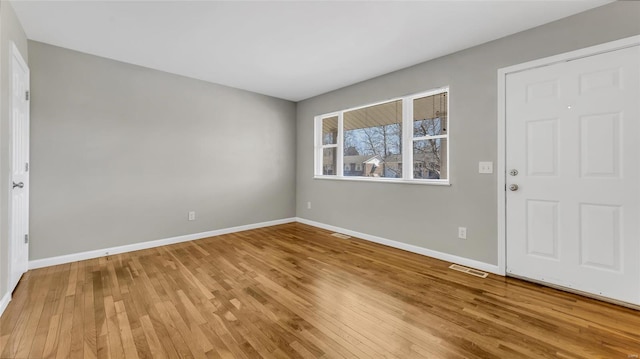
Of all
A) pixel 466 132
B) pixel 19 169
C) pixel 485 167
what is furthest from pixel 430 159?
pixel 19 169

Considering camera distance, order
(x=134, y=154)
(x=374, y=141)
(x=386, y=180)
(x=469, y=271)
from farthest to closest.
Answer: (x=374, y=141), (x=386, y=180), (x=134, y=154), (x=469, y=271)

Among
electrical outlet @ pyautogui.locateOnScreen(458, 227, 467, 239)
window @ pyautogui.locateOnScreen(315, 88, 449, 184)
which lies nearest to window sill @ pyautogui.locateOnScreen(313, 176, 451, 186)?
window @ pyautogui.locateOnScreen(315, 88, 449, 184)

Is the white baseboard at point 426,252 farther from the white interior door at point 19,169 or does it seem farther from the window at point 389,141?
the white interior door at point 19,169

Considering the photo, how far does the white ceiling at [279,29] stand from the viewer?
226 cm

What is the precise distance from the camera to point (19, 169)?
254cm

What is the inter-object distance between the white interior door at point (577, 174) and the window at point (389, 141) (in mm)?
796

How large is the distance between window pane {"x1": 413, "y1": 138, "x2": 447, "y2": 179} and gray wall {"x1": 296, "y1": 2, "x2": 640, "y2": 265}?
6.1 inches

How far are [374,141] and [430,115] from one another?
97 centimetres

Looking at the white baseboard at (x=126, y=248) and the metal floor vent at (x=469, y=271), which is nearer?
the metal floor vent at (x=469, y=271)

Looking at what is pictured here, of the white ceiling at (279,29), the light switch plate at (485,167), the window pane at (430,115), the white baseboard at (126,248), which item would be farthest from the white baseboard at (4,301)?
the light switch plate at (485,167)

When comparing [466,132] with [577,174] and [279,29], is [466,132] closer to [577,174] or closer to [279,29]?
[577,174]

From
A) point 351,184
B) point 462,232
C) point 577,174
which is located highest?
point 577,174

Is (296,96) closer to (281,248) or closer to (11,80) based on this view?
(281,248)

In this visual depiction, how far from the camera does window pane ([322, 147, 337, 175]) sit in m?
4.90
